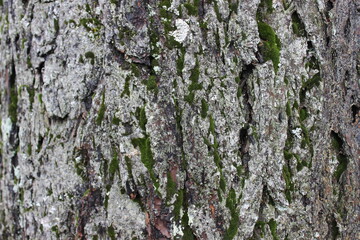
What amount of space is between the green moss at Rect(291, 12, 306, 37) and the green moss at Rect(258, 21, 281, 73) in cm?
12

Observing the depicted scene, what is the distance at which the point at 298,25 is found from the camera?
191 cm

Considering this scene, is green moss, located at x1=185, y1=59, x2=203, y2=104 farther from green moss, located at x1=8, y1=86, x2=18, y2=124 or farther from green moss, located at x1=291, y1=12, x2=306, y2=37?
green moss, located at x1=8, y1=86, x2=18, y2=124

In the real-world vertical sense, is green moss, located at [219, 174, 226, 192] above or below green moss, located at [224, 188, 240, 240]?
above

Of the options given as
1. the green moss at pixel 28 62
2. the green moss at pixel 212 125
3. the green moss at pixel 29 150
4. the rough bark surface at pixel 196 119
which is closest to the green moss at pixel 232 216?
the rough bark surface at pixel 196 119

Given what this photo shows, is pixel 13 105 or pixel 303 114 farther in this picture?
pixel 13 105

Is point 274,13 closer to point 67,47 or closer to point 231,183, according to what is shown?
point 231,183

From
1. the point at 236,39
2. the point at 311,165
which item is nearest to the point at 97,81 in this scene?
the point at 236,39

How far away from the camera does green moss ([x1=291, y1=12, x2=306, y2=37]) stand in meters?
1.90

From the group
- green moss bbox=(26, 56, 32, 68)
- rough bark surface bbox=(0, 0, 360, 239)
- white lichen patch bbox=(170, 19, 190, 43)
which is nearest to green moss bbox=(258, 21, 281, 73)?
rough bark surface bbox=(0, 0, 360, 239)

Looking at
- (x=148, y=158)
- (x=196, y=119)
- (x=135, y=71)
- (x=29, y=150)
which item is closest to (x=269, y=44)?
(x=196, y=119)

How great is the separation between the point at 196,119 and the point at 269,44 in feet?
1.65

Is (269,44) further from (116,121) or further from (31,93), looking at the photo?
(31,93)

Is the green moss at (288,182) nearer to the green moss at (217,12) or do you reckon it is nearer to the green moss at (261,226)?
the green moss at (261,226)

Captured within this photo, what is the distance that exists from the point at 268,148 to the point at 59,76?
1073 millimetres
